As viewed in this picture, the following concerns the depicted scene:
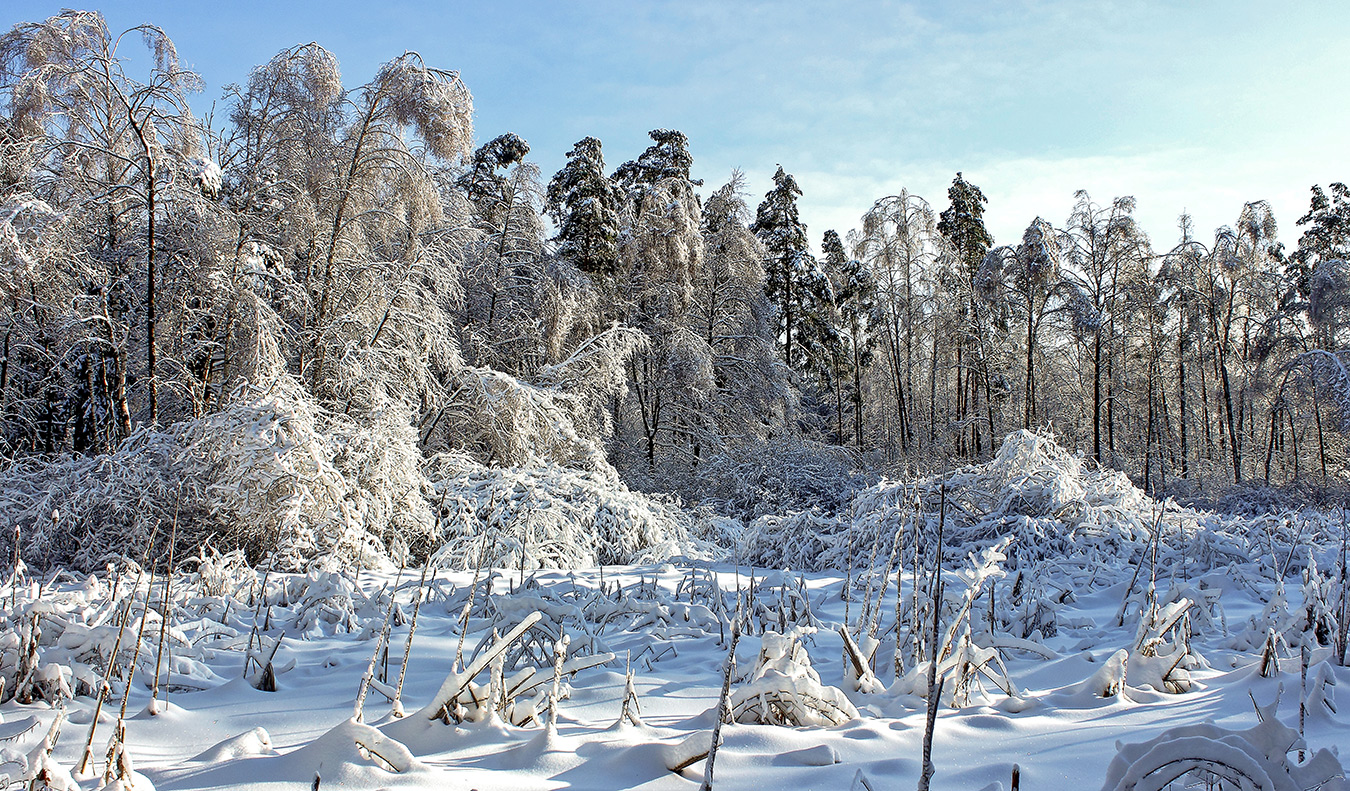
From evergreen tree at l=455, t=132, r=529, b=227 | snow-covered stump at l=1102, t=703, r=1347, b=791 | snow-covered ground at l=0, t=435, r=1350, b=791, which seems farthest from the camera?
evergreen tree at l=455, t=132, r=529, b=227

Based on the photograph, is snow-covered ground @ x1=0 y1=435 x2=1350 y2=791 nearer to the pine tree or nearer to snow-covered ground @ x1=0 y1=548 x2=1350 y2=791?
snow-covered ground @ x1=0 y1=548 x2=1350 y2=791

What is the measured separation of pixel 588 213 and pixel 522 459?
8626mm

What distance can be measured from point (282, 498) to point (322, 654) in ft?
11.7

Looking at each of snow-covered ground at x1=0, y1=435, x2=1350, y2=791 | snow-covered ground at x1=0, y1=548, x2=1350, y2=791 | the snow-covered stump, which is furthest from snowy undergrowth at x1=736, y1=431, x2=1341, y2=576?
the snow-covered stump

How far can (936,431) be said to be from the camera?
26.4 meters

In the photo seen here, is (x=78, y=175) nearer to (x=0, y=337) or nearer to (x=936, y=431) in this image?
(x=0, y=337)

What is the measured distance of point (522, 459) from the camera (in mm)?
10648

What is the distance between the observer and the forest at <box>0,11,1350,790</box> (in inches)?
106

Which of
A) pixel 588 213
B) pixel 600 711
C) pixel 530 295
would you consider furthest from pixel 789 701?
pixel 588 213

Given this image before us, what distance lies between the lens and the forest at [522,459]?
8.85 feet

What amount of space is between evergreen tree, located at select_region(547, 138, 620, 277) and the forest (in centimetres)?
10

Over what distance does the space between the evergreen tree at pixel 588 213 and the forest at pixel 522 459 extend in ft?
0.34

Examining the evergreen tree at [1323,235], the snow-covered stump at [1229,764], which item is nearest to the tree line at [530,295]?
the evergreen tree at [1323,235]

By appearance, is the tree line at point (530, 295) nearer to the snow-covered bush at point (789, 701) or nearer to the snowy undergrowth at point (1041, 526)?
the snowy undergrowth at point (1041, 526)
